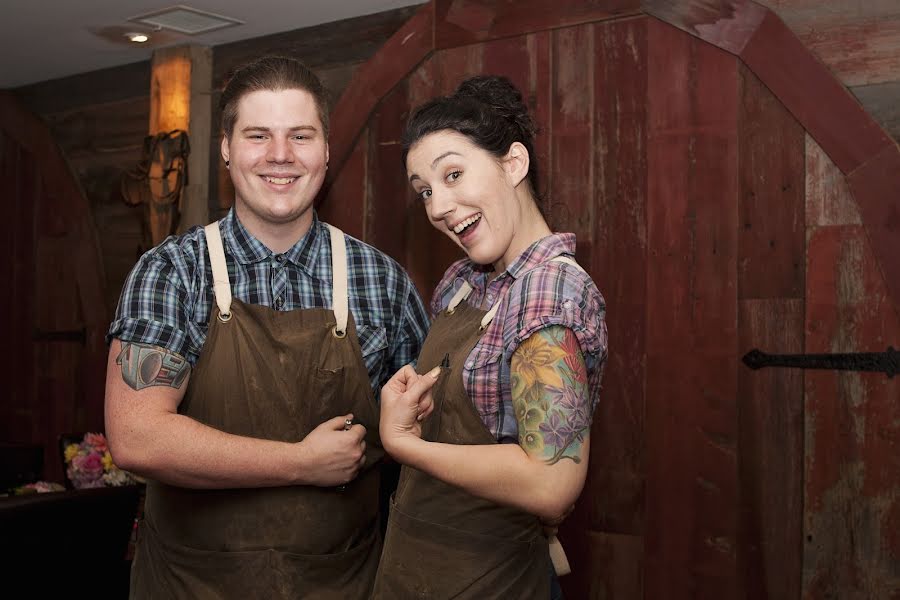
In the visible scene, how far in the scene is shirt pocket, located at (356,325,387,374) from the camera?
82.5 inches

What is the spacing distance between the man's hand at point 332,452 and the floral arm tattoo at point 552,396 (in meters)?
0.48

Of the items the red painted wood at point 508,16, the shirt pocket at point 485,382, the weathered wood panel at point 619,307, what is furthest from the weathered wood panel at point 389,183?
the shirt pocket at point 485,382

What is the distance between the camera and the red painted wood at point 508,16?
3.33 meters

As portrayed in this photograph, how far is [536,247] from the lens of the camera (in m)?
1.74

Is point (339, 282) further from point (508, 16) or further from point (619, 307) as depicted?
point (508, 16)

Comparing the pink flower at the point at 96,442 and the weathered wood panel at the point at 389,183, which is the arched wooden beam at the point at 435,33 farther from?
the pink flower at the point at 96,442

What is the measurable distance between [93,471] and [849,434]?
2.92m

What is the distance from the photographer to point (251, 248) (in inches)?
80.7

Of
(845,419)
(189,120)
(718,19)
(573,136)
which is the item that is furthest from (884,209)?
(189,120)

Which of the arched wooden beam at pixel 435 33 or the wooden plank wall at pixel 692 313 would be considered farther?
the arched wooden beam at pixel 435 33

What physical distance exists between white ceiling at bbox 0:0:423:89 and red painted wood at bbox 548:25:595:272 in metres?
0.96

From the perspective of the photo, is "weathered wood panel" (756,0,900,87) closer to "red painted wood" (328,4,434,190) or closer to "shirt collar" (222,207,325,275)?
"red painted wood" (328,4,434,190)

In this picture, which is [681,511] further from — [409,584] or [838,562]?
[409,584]

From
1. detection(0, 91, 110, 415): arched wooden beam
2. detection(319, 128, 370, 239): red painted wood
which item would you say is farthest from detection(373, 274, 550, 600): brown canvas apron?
detection(0, 91, 110, 415): arched wooden beam
